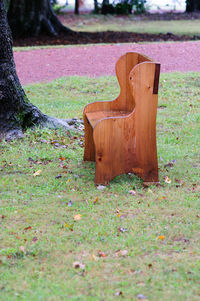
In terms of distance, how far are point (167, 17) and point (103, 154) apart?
23.8 meters

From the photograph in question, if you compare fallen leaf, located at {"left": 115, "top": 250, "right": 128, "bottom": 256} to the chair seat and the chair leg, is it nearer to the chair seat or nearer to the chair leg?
the chair seat

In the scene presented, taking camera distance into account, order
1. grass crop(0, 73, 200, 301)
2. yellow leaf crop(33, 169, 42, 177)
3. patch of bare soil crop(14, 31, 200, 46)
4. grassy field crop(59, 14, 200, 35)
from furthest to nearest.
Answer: grassy field crop(59, 14, 200, 35) → patch of bare soil crop(14, 31, 200, 46) → yellow leaf crop(33, 169, 42, 177) → grass crop(0, 73, 200, 301)

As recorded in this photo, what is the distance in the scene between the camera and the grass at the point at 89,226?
3.07 metres

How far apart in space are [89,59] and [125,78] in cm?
696

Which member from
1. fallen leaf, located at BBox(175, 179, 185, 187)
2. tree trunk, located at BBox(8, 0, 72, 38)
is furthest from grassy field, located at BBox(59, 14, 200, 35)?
fallen leaf, located at BBox(175, 179, 185, 187)

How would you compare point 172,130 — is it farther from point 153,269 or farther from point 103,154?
point 153,269

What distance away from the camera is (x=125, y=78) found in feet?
17.7

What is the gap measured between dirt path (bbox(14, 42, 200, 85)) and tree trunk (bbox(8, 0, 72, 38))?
4.80 meters

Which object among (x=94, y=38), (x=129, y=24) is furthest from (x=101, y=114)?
(x=129, y=24)

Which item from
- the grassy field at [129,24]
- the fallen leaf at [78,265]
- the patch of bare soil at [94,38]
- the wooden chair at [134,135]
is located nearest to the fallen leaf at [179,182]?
the wooden chair at [134,135]

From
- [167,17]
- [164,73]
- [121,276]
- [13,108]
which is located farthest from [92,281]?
[167,17]

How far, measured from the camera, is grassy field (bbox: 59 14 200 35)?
21048 mm

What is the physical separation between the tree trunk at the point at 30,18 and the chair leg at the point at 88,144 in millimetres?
13698

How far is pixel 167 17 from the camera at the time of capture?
26547mm
